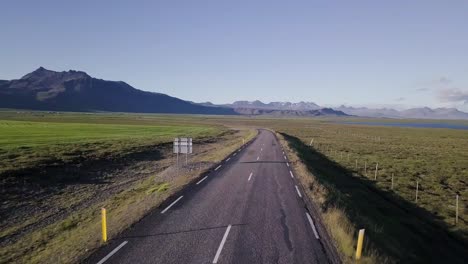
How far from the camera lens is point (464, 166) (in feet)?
129

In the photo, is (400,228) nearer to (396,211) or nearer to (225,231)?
(396,211)

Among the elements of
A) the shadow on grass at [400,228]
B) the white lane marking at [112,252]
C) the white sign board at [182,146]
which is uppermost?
the white sign board at [182,146]

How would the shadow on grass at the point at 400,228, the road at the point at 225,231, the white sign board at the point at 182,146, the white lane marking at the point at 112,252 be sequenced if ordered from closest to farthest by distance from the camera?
the white lane marking at the point at 112,252
the road at the point at 225,231
the shadow on grass at the point at 400,228
the white sign board at the point at 182,146

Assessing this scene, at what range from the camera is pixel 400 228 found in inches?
688

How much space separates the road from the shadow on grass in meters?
2.34

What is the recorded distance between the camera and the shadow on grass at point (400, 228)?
1389 cm

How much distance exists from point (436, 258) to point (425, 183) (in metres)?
16.0

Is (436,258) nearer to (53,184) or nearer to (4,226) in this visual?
(4,226)

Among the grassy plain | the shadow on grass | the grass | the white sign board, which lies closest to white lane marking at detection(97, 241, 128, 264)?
the grassy plain

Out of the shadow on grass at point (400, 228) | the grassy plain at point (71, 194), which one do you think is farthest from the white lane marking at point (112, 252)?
the shadow on grass at point (400, 228)

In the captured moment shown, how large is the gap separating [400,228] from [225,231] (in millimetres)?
9742

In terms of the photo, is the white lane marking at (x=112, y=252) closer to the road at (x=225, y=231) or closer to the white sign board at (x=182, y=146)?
the road at (x=225, y=231)

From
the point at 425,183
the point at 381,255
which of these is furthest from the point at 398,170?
the point at 381,255

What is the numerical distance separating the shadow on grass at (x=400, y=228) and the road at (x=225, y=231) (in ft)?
7.66
